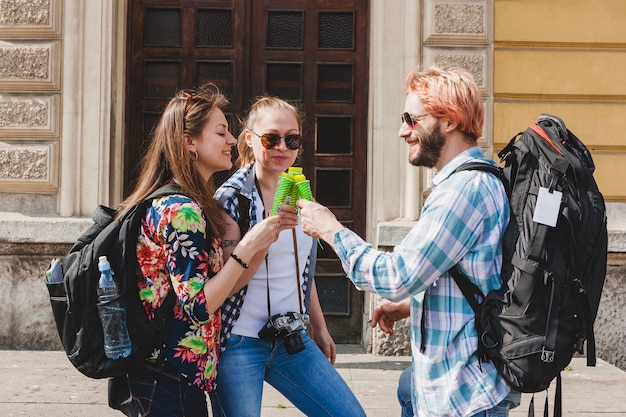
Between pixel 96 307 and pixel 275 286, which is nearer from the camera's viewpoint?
pixel 96 307

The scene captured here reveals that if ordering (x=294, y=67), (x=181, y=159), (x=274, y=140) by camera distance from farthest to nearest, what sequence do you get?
(x=294, y=67) → (x=274, y=140) → (x=181, y=159)

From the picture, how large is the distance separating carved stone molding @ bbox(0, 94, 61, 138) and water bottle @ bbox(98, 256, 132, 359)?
549 cm

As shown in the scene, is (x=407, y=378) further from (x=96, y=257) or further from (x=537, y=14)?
(x=537, y=14)

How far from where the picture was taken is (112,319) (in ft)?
8.98

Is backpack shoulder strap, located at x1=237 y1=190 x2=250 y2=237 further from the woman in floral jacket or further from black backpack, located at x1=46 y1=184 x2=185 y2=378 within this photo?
black backpack, located at x1=46 y1=184 x2=185 y2=378

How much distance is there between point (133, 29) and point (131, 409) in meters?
6.15

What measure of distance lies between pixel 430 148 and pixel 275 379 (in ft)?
3.84

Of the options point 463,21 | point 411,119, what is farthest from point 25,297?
point 411,119

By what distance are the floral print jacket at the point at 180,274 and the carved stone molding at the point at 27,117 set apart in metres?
5.42

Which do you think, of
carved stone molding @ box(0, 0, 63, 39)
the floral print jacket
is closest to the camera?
the floral print jacket

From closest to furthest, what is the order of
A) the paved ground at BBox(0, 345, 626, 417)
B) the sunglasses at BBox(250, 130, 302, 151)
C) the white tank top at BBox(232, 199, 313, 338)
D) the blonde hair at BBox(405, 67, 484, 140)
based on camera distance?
the blonde hair at BBox(405, 67, 484, 140), the white tank top at BBox(232, 199, 313, 338), the sunglasses at BBox(250, 130, 302, 151), the paved ground at BBox(0, 345, 626, 417)

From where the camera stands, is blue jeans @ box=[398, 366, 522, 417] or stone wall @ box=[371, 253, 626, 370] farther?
stone wall @ box=[371, 253, 626, 370]

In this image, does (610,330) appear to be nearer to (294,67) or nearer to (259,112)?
(294,67)

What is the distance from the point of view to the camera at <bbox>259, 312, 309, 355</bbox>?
325 centimetres
